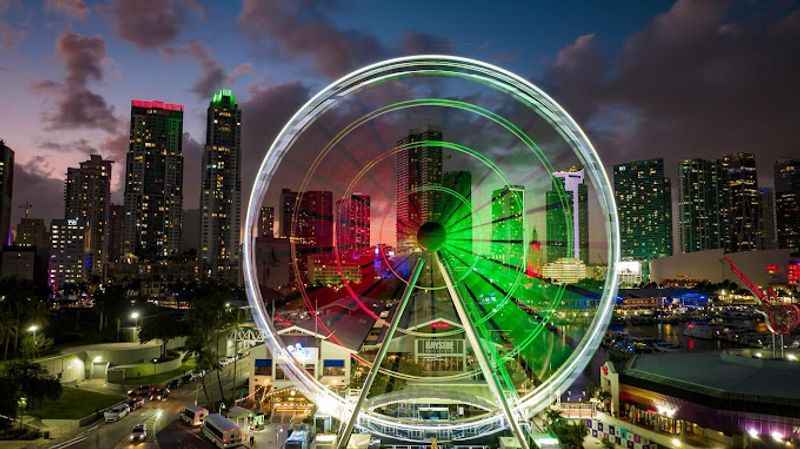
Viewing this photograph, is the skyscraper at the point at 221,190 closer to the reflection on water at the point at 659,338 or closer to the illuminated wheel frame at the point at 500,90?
the reflection on water at the point at 659,338

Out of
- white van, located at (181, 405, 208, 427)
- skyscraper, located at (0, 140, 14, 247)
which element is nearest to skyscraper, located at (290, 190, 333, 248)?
white van, located at (181, 405, 208, 427)

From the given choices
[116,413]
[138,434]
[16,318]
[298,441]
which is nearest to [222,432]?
[138,434]

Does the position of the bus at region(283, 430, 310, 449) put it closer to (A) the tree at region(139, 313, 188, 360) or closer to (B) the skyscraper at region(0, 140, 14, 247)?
(A) the tree at region(139, 313, 188, 360)

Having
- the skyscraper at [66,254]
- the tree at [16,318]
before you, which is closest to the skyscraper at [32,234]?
the skyscraper at [66,254]

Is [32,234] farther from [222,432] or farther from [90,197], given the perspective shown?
[222,432]

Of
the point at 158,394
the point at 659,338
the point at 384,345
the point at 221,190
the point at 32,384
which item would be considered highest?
the point at 221,190

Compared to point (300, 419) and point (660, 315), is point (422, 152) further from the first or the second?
point (660, 315)
